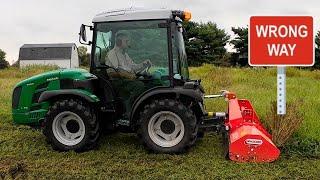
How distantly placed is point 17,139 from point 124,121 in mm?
1922

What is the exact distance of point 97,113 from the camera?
7.04 meters

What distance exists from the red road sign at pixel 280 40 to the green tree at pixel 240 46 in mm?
35344

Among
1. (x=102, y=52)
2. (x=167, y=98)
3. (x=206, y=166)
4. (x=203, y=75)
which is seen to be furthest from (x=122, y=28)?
(x=203, y=75)

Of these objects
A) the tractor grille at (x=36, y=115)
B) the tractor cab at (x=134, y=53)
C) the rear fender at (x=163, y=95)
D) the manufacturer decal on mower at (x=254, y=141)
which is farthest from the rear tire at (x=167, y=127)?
the tractor grille at (x=36, y=115)

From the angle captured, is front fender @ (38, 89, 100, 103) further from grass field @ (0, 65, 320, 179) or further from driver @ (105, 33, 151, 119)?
grass field @ (0, 65, 320, 179)

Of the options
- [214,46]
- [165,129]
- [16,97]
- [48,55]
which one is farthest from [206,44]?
[48,55]

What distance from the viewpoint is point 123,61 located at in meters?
7.01

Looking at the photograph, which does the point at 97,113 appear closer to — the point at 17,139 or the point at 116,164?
the point at 116,164

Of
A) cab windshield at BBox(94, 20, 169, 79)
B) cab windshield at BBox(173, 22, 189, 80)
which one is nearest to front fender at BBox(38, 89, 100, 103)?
cab windshield at BBox(94, 20, 169, 79)

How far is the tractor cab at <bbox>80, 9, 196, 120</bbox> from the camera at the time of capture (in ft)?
22.6

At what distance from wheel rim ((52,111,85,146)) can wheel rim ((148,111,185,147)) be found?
3.36ft

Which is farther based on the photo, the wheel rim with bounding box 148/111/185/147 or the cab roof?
the cab roof

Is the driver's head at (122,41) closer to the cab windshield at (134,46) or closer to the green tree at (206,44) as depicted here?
the cab windshield at (134,46)

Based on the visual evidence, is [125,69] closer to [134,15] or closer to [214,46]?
[134,15]
